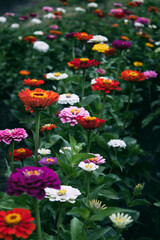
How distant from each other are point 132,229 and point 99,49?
1.19 meters

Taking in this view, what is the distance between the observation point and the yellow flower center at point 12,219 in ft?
2.41

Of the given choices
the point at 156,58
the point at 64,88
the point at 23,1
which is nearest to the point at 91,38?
the point at 64,88

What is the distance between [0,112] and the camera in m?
3.42

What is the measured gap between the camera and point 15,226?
0.74 meters

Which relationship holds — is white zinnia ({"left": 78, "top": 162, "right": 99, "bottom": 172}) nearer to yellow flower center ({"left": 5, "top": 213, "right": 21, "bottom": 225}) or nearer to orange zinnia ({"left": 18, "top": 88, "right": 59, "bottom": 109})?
orange zinnia ({"left": 18, "top": 88, "right": 59, "bottom": 109})

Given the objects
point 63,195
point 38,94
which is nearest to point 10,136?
point 38,94

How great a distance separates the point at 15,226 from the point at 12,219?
2 centimetres

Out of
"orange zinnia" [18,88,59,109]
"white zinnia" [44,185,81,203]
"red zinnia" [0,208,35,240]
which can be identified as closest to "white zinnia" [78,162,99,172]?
"white zinnia" [44,185,81,203]

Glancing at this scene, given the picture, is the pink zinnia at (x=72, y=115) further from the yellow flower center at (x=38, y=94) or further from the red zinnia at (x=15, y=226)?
the red zinnia at (x=15, y=226)

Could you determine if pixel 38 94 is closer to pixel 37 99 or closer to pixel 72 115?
pixel 37 99

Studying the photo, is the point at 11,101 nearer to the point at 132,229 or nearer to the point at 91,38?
the point at 91,38

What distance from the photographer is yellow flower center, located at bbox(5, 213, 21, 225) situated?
2.41 ft

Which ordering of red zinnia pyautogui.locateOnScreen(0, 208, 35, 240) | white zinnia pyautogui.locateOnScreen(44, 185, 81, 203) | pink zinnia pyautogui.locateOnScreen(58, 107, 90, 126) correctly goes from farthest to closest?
1. pink zinnia pyautogui.locateOnScreen(58, 107, 90, 126)
2. white zinnia pyautogui.locateOnScreen(44, 185, 81, 203)
3. red zinnia pyautogui.locateOnScreen(0, 208, 35, 240)

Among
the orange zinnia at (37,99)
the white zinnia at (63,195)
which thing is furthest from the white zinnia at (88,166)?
the orange zinnia at (37,99)
